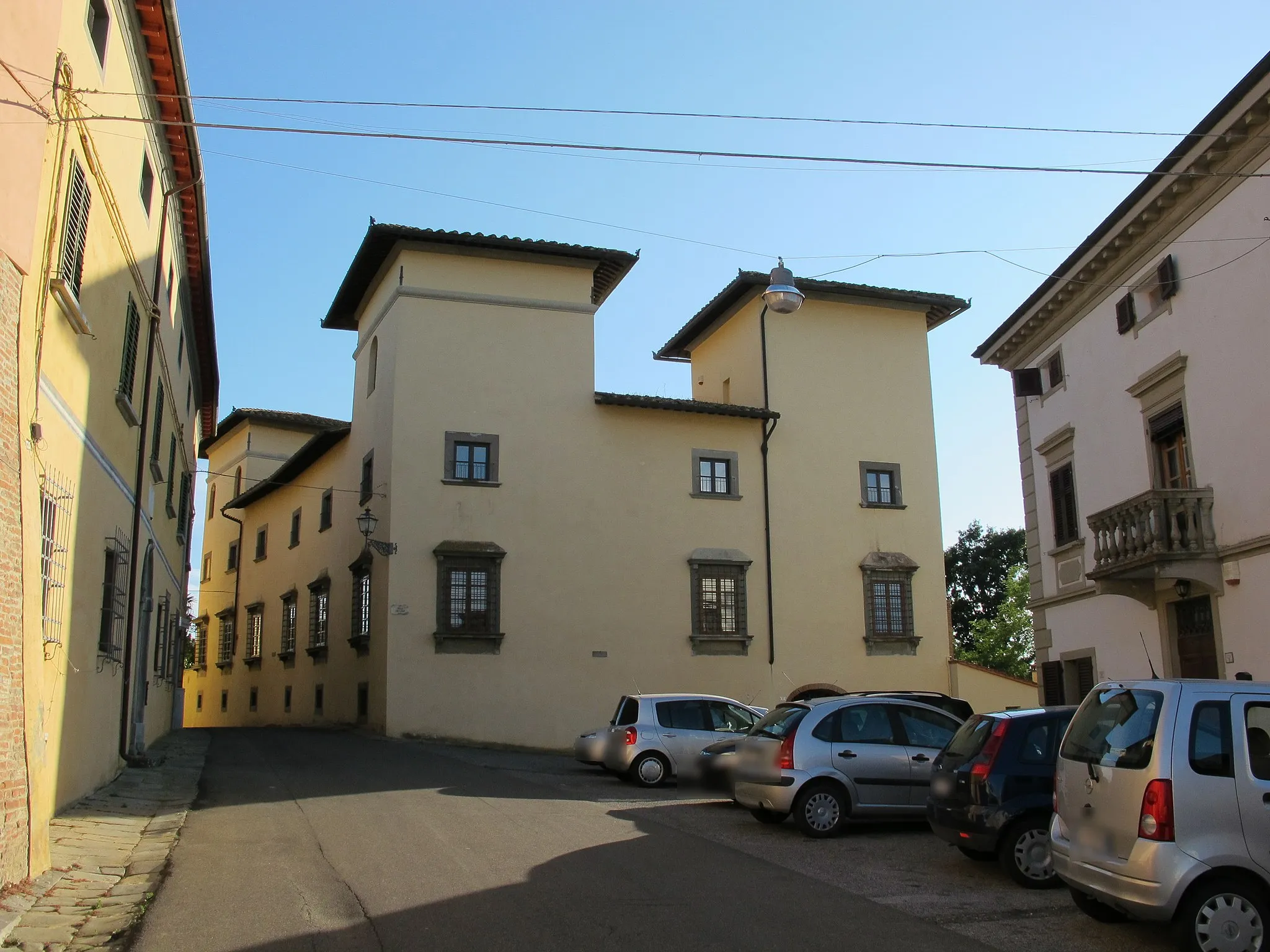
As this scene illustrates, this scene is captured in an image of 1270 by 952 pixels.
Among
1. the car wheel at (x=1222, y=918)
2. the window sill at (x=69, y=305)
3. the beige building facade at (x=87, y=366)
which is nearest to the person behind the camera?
the car wheel at (x=1222, y=918)

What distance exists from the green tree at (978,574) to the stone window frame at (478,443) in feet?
147

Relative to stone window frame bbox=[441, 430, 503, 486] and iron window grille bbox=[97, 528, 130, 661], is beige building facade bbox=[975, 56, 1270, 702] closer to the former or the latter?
stone window frame bbox=[441, 430, 503, 486]

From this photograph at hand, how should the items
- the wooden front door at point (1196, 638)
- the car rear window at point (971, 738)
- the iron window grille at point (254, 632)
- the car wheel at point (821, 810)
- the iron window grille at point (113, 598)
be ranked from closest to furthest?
the car rear window at point (971, 738)
the car wheel at point (821, 810)
the iron window grille at point (113, 598)
the wooden front door at point (1196, 638)
the iron window grille at point (254, 632)

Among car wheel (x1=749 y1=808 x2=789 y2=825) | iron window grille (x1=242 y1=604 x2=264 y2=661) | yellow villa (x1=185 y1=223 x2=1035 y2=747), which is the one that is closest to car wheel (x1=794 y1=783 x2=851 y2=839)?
car wheel (x1=749 y1=808 x2=789 y2=825)

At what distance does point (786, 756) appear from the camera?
11.7 meters

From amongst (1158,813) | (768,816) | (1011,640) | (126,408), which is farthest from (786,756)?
(1011,640)

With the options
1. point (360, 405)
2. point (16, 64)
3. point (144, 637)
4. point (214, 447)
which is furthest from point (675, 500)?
point (214, 447)

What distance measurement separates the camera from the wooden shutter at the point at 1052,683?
778 inches

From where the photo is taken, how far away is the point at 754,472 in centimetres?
3028

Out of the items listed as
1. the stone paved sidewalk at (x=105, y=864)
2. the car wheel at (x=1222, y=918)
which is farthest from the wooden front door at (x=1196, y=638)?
the stone paved sidewalk at (x=105, y=864)

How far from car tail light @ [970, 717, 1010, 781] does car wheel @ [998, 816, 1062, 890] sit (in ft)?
1.60

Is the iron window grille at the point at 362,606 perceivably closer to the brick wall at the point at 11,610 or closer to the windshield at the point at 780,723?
the windshield at the point at 780,723

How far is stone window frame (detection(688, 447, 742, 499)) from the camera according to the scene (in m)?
29.6

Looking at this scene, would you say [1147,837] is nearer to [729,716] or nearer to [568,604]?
[729,716]
